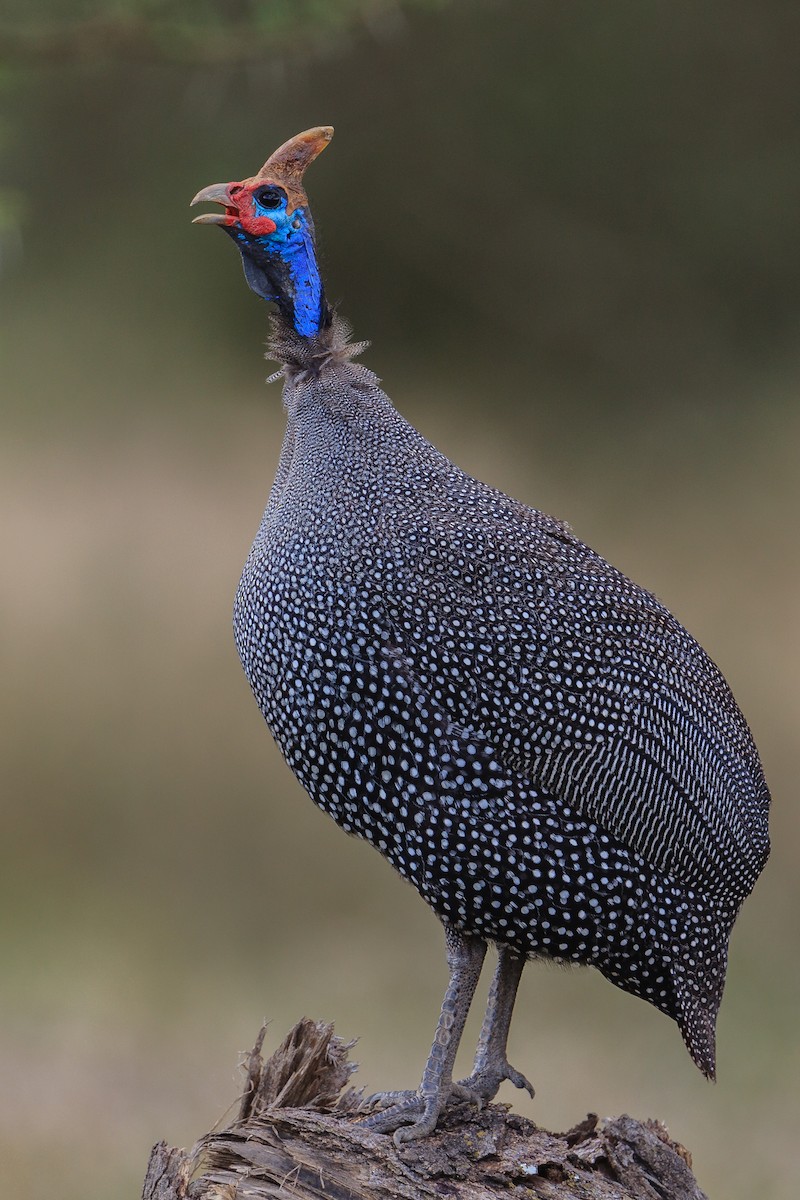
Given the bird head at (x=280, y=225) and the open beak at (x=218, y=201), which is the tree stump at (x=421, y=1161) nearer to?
the bird head at (x=280, y=225)

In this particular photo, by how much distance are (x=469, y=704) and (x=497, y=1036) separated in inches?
35.9

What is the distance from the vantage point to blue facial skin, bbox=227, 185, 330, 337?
2922mm

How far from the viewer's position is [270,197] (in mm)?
2916

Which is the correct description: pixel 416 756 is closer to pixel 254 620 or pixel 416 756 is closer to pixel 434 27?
pixel 254 620

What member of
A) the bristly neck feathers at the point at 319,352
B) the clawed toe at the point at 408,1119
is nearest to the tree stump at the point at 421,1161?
the clawed toe at the point at 408,1119

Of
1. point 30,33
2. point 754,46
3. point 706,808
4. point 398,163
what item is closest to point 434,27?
point 398,163

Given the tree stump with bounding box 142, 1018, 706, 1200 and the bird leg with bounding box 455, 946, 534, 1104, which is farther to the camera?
the bird leg with bounding box 455, 946, 534, 1104

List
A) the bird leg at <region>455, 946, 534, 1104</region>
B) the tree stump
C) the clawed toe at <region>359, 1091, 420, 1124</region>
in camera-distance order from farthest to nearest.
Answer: the bird leg at <region>455, 946, 534, 1104</region> < the clawed toe at <region>359, 1091, 420, 1124</region> < the tree stump

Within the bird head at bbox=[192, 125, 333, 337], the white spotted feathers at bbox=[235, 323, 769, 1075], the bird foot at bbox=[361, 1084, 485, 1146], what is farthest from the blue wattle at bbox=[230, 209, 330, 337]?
the bird foot at bbox=[361, 1084, 485, 1146]

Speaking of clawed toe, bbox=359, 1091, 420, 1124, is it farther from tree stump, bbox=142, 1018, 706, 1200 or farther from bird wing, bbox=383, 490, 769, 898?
bird wing, bbox=383, 490, 769, 898

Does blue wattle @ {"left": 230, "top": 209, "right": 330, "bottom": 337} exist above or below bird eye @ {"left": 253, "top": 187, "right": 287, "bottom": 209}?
below

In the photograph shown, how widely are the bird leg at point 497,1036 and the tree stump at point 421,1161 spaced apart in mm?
91

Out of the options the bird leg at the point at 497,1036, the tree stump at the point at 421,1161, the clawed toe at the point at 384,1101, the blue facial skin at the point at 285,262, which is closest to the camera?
the tree stump at the point at 421,1161

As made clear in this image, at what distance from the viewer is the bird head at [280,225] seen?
2887mm
